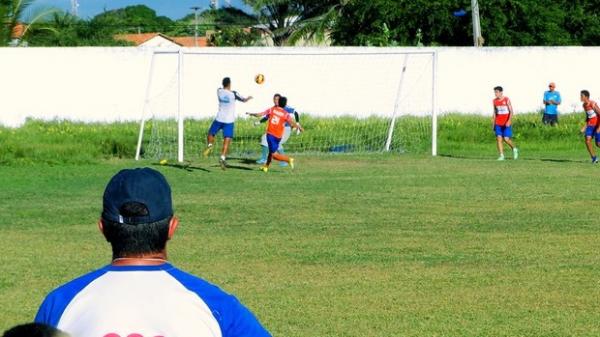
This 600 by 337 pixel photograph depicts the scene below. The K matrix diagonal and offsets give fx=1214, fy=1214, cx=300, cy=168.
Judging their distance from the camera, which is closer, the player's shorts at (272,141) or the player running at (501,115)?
the player's shorts at (272,141)

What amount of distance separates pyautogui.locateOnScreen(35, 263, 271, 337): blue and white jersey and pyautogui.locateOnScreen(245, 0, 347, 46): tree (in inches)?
2278

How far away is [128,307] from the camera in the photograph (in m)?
3.51

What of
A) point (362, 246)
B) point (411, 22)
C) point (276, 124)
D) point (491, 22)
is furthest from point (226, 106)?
point (491, 22)

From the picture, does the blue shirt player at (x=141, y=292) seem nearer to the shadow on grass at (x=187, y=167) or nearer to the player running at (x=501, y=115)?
the shadow on grass at (x=187, y=167)

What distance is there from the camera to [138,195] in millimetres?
3619

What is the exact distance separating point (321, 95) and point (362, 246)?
27110 mm

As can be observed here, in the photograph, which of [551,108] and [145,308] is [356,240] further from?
[551,108]

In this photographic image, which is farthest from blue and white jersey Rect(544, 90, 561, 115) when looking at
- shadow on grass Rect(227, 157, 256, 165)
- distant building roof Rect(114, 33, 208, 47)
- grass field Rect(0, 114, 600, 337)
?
distant building roof Rect(114, 33, 208, 47)

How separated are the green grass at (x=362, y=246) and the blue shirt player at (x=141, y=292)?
5.63 meters

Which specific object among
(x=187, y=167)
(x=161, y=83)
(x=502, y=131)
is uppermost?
(x=161, y=83)

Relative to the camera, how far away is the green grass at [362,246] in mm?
10070

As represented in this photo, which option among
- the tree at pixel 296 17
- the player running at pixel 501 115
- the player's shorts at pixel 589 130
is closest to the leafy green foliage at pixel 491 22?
the tree at pixel 296 17

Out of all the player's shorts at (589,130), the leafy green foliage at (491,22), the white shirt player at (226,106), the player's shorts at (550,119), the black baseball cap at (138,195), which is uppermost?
the leafy green foliage at (491,22)

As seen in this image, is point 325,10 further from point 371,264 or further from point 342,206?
point 371,264
